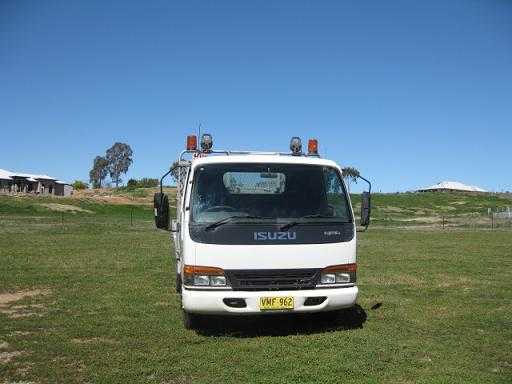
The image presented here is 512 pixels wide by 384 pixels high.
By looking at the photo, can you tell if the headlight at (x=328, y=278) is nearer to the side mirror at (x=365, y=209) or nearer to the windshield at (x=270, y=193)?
the windshield at (x=270, y=193)

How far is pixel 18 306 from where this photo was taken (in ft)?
30.5

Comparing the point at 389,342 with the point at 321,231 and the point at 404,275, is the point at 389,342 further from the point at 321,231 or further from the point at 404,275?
the point at 404,275

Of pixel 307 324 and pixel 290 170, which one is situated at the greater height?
pixel 290 170

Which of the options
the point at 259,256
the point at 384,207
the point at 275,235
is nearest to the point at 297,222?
the point at 275,235

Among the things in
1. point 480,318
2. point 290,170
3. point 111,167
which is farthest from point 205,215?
point 111,167

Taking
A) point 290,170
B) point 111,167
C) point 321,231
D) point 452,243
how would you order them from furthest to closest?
point 111,167
point 452,243
point 290,170
point 321,231

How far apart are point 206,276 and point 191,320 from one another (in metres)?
1.14

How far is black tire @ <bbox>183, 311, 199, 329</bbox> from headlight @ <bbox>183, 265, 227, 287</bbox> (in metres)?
0.93

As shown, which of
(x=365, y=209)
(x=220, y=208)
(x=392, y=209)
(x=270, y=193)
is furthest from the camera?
(x=392, y=209)

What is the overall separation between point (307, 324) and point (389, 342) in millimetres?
1260

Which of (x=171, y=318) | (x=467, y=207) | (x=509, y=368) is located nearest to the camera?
(x=509, y=368)

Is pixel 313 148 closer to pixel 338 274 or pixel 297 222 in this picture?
pixel 297 222

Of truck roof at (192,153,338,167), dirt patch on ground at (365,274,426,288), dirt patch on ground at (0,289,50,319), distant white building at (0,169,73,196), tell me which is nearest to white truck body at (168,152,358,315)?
truck roof at (192,153,338,167)

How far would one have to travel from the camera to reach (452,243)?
23859 millimetres
